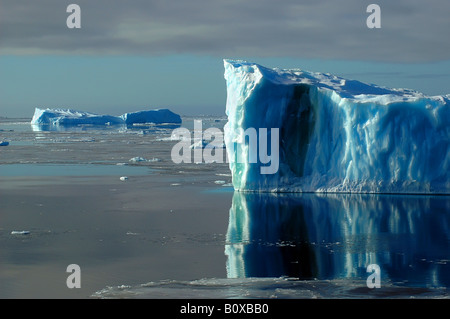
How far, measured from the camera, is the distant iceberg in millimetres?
69500

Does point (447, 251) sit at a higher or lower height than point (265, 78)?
lower

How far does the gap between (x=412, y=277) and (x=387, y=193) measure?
753 cm

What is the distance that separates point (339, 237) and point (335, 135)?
5241 millimetres

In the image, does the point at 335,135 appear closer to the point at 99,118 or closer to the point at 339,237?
the point at 339,237

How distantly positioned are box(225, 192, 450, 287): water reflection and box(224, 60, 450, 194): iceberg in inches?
19.4

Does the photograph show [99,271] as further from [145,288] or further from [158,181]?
[158,181]

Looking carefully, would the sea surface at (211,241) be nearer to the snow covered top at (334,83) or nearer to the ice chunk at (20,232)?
the ice chunk at (20,232)

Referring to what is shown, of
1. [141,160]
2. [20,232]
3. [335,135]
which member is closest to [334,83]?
[335,135]

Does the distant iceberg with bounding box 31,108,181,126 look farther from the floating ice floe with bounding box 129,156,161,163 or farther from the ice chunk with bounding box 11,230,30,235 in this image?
the ice chunk with bounding box 11,230,30,235

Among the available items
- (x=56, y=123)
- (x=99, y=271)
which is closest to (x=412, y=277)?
(x=99, y=271)

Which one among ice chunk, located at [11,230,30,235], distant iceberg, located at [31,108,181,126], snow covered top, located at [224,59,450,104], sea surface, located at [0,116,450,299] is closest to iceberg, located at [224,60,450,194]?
snow covered top, located at [224,59,450,104]

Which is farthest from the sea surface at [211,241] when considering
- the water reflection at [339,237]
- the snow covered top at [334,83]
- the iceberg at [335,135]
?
the snow covered top at [334,83]

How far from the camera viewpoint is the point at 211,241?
11648 millimetres

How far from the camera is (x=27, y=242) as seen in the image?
449 inches
